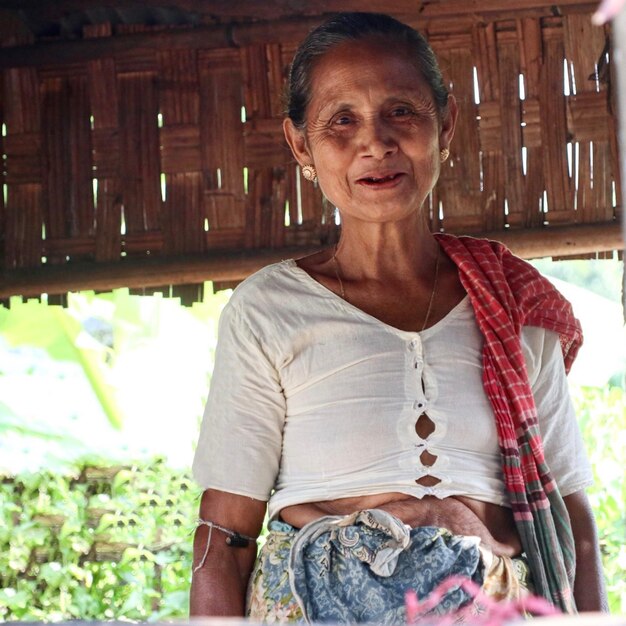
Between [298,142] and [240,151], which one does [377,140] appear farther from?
[240,151]

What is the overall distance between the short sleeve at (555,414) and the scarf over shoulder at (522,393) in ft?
0.13

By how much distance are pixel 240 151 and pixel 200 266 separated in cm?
39

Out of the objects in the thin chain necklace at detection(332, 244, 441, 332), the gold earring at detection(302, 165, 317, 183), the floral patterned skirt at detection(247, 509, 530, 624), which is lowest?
the floral patterned skirt at detection(247, 509, 530, 624)

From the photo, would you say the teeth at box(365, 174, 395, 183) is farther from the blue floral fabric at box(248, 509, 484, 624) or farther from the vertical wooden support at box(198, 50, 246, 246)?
the vertical wooden support at box(198, 50, 246, 246)

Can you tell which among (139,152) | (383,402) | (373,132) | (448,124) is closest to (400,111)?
(373,132)

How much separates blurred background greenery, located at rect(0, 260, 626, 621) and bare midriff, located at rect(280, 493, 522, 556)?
2648 mm

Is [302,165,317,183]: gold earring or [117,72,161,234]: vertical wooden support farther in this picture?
[117,72,161,234]: vertical wooden support

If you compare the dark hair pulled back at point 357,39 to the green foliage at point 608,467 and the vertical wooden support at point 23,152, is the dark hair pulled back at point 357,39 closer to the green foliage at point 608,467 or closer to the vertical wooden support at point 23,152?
the vertical wooden support at point 23,152

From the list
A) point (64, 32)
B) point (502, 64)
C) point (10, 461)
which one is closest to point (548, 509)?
point (502, 64)

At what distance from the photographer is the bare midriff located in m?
2.01

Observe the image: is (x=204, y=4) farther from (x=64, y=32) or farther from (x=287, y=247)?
(x=287, y=247)

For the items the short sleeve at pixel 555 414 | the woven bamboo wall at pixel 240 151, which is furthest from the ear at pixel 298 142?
the woven bamboo wall at pixel 240 151

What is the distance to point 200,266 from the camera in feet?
11.2

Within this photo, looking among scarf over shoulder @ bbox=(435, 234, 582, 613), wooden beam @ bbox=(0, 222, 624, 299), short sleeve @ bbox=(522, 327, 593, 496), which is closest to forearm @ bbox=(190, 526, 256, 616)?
scarf over shoulder @ bbox=(435, 234, 582, 613)
